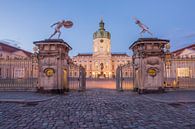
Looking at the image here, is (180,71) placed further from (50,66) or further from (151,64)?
(50,66)

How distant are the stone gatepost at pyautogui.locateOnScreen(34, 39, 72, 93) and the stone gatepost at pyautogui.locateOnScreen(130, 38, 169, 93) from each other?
20.9 ft

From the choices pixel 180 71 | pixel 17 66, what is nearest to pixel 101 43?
pixel 180 71

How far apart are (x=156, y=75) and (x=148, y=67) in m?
0.87

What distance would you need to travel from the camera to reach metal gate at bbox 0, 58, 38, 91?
16719mm

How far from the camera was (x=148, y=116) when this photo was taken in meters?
6.88

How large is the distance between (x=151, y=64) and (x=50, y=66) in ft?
26.1

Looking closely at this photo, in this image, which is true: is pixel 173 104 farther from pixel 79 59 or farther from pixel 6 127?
pixel 79 59

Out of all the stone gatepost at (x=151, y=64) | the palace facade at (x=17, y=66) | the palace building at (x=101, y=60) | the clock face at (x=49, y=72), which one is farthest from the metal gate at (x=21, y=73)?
the palace building at (x=101, y=60)

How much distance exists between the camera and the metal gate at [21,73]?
16.7 m

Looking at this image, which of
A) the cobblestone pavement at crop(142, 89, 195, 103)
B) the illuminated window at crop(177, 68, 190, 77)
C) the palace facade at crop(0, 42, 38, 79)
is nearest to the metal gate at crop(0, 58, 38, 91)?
the palace facade at crop(0, 42, 38, 79)

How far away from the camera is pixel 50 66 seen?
1491cm

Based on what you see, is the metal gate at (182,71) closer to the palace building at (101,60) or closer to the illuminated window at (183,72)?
the illuminated window at (183,72)

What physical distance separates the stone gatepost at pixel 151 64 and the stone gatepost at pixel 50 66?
6384 millimetres

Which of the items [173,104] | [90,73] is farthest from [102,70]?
[173,104]
